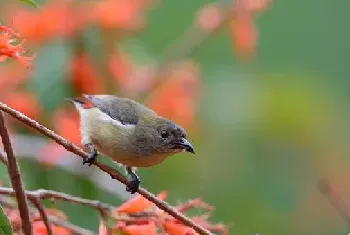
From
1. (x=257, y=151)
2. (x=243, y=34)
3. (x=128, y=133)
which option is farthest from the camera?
(x=257, y=151)

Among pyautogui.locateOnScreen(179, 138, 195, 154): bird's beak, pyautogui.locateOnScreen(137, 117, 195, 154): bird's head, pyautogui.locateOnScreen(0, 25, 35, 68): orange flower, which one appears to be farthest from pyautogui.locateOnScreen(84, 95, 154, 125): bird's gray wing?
pyautogui.locateOnScreen(0, 25, 35, 68): orange flower

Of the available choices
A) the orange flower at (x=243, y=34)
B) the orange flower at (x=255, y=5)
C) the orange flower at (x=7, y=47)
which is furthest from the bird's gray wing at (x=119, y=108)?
the orange flower at (x=255, y=5)

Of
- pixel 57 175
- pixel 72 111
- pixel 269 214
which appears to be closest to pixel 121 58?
pixel 72 111

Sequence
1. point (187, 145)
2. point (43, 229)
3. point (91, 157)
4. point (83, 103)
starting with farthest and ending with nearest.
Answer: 1. point (83, 103)
2. point (187, 145)
3. point (91, 157)
4. point (43, 229)

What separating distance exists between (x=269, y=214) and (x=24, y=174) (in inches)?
51.4

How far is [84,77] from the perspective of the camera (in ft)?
11.0

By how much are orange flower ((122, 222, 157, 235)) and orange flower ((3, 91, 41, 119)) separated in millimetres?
1342

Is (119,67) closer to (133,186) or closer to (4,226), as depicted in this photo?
(133,186)

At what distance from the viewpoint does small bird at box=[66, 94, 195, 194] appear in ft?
8.09

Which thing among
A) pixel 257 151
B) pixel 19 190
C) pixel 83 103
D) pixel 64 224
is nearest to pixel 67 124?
pixel 83 103

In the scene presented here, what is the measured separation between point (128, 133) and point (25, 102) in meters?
0.88

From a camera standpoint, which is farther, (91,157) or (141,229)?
(91,157)

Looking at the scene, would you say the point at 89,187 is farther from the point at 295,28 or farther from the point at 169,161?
the point at 295,28

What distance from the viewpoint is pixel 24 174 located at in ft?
10.5
